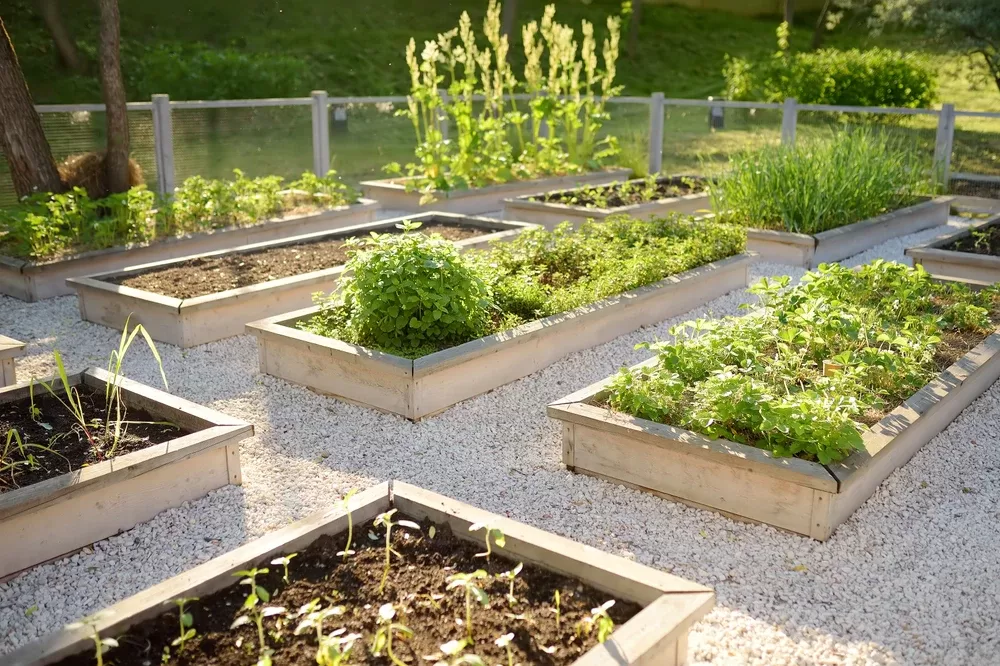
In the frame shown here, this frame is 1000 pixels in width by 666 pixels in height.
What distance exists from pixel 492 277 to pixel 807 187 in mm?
3996

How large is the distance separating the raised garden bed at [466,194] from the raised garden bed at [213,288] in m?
2.79

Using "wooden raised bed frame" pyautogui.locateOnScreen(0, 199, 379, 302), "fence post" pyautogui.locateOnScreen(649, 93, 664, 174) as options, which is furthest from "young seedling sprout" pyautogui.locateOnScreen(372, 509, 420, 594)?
"fence post" pyautogui.locateOnScreen(649, 93, 664, 174)

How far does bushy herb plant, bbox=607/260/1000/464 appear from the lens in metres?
3.79

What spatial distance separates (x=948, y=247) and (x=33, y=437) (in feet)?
21.6

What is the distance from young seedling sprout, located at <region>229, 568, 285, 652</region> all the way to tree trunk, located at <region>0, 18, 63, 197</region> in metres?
6.48

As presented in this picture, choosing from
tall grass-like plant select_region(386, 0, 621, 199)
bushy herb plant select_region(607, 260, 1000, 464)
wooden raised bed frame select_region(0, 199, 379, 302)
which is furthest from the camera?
tall grass-like plant select_region(386, 0, 621, 199)

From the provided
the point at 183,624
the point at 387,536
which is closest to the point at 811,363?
the point at 387,536

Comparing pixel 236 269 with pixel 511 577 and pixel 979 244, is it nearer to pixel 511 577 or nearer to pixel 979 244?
pixel 511 577

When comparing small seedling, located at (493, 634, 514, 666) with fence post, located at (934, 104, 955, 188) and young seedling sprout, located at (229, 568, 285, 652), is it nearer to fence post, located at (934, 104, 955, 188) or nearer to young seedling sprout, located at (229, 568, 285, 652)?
young seedling sprout, located at (229, 568, 285, 652)

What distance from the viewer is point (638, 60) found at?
86.7ft

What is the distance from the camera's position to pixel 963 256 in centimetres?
713

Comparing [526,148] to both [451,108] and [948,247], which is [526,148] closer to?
[451,108]

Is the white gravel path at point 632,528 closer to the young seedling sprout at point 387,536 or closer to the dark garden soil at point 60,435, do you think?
the dark garden soil at point 60,435

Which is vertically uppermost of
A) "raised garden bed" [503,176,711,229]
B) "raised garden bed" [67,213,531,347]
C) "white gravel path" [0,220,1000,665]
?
"raised garden bed" [503,176,711,229]
